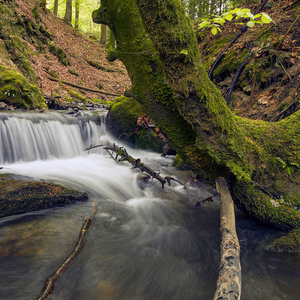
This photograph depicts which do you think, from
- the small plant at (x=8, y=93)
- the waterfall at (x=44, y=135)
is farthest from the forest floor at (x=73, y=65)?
the waterfall at (x=44, y=135)

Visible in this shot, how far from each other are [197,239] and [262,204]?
1176 mm

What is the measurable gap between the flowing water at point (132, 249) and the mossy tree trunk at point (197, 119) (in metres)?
0.79

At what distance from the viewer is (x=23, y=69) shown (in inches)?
444

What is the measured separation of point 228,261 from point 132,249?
194cm

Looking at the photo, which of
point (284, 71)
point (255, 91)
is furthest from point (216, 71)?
point (284, 71)

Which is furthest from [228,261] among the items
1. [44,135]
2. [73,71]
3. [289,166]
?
[73,71]

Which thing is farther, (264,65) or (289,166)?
(264,65)

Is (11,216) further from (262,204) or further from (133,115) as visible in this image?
(133,115)

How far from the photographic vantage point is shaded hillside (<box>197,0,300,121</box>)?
5309 millimetres

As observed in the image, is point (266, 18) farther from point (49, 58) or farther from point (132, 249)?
point (49, 58)

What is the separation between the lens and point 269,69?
6113 millimetres

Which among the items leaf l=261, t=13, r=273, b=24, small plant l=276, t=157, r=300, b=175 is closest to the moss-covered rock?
small plant l=276, t=157, r=300, b=175

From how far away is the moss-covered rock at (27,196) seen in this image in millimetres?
3654

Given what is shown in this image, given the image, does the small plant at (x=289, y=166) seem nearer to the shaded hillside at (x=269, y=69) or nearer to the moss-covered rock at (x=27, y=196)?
the shaded hillside at (x=269, y=69)
